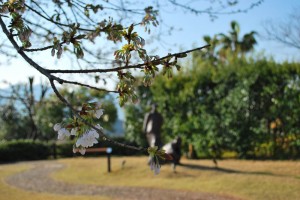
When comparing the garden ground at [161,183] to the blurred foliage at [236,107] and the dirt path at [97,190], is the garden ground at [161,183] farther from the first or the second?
the blurred foliage at [236,107]

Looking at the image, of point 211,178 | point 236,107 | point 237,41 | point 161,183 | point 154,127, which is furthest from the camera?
point 237,41

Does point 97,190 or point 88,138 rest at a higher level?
point 88,138

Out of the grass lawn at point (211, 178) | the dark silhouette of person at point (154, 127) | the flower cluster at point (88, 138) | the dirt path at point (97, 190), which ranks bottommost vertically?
the dirt path at point (97, 190)

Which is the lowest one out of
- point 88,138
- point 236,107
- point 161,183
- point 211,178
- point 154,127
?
point 161,183

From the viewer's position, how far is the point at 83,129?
246cm

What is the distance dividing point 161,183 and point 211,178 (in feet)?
4.70

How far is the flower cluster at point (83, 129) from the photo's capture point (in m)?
2.42

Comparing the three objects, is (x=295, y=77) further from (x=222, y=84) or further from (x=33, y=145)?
(x=33, y=145)

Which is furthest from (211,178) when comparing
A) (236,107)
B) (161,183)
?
(236,107)

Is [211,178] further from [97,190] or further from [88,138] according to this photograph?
[88,138]

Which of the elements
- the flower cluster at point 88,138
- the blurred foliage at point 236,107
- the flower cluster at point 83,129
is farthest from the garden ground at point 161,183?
the flower cluster at point 88,138

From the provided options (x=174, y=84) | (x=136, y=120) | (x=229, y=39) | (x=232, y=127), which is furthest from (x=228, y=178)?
(x=229, y=39)

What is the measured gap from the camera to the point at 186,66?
19.9 m

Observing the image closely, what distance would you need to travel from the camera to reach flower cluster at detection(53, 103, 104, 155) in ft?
7.93
